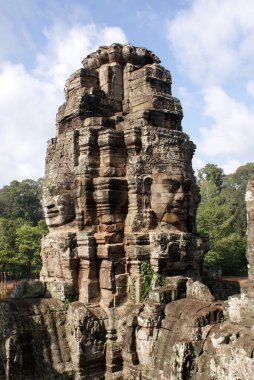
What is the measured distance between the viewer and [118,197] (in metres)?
7.70

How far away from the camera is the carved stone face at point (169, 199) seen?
25.3ft

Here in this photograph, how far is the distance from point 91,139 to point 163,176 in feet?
5.47

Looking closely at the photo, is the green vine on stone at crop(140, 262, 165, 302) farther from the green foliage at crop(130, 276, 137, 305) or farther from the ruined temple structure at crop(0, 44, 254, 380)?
the green foliage at crop(130, 276, 137, 305)

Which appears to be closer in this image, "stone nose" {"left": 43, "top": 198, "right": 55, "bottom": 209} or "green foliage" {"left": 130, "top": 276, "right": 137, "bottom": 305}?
"green foliage" {"left": 130, "top": 276, "right": 137, "bottom": 305}

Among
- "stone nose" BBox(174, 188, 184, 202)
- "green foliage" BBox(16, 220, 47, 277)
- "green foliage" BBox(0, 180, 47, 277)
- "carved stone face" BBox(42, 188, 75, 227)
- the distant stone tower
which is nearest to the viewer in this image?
the distant stone tower

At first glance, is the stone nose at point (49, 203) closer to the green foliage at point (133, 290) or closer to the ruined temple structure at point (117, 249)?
the ruined temple structure at point (117, 249)

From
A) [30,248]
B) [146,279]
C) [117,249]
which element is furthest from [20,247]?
[146,279]

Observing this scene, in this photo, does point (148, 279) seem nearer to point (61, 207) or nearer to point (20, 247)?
point (61, 207)

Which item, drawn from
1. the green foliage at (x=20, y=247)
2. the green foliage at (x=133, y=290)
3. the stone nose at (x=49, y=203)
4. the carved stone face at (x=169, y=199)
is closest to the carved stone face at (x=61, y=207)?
the stone nose at (x=49, y=203)

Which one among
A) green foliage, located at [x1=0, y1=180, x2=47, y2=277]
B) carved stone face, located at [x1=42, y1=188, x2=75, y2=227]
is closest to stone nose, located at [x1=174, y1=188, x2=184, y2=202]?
carved stone face, located at [x1=42, y1=188, x2=75, y2=227]

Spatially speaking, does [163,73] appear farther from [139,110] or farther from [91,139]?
[91,139]

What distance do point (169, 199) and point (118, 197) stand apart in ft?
3.46

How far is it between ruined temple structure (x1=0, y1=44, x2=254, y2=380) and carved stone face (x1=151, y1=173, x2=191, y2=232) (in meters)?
0.02

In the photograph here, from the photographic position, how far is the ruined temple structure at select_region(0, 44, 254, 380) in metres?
6.29
